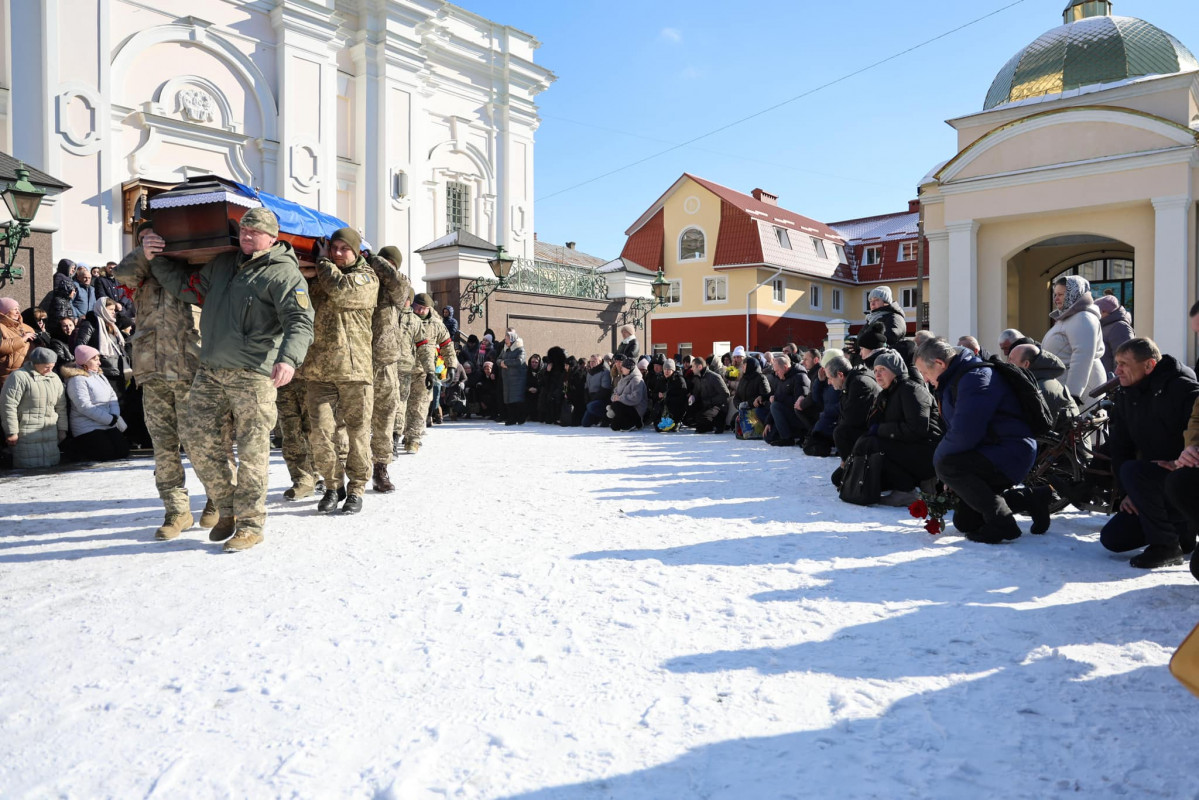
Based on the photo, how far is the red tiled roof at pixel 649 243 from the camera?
41281mm

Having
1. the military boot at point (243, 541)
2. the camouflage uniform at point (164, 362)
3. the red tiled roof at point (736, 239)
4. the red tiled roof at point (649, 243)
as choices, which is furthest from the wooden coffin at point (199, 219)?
the red tiled roof at point (649, 243)

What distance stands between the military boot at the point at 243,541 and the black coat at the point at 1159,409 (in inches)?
209

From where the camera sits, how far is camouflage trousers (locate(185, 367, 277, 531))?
15.7 feet

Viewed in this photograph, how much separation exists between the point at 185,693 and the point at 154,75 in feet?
66.5

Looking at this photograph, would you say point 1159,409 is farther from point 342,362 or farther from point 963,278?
point 963,278

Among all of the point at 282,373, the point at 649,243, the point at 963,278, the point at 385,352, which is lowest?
the point at 282,373

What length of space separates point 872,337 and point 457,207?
2052cm

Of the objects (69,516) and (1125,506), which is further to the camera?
(69,516)

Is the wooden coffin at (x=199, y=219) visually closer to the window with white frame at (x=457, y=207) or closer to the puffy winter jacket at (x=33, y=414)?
the puffy winter jacket at (x=33, y=414)

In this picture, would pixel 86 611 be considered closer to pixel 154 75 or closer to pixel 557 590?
pixel 557 590

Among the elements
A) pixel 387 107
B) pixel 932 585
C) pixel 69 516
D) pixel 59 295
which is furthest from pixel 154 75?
pixel 932 585

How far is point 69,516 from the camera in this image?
18.7ft

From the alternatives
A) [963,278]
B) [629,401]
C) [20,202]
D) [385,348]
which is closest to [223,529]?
[385,348]

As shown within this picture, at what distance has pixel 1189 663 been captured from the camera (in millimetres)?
1958
